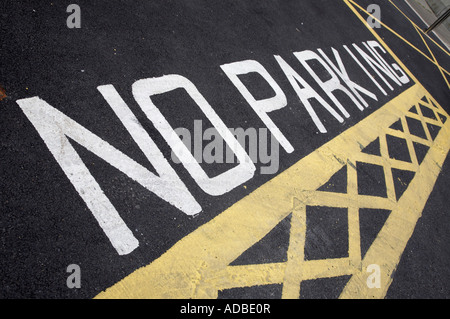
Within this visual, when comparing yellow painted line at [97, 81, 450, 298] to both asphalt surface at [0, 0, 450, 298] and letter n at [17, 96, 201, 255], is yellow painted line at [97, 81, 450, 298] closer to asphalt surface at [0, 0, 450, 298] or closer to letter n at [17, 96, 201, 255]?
asphalt surface at [0, 0, 450, 298]

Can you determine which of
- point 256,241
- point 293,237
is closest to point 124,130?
point 256,241

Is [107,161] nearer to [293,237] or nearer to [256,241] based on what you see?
[256,241]

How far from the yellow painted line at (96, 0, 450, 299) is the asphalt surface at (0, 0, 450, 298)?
0.08 m

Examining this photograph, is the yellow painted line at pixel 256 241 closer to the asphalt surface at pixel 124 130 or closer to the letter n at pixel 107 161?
the asphalt surface at pixel 124 130

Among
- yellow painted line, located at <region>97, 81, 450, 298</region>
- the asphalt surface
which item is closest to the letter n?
the asphalt surface

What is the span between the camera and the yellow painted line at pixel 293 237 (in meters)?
2.29

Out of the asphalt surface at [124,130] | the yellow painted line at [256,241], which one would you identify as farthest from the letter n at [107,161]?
the yellow painted line at [256,241]

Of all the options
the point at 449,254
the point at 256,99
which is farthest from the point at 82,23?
the point at 449,254

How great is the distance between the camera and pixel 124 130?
280cm

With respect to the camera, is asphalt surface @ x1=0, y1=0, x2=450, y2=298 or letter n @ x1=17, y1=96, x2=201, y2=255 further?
letter n @ x1=17, y1=96, x2=201, y2=255

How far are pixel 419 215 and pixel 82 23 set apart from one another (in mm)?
4900

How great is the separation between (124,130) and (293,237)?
1917mm

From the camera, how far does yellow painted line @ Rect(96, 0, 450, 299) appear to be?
229 cm

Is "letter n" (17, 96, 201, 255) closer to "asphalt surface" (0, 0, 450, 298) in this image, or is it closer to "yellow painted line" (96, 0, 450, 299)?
"asphalt surface" (0, 0, 450, 298)
